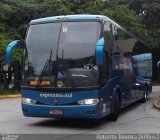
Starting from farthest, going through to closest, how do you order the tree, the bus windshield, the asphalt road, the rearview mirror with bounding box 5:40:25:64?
the tree → the rearview mirror with bounding box 5:40:25:64 → the bus windshield → the asphalt road

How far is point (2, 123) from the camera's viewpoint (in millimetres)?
13273

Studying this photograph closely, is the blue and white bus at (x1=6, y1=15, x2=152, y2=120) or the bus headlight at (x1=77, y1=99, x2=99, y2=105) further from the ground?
the blue and white bus at (x1=6, y1=15, x2=152, y2=120)

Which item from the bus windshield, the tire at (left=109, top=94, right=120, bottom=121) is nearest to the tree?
the tire at (left=109, top=94, right=120, bottom=121)

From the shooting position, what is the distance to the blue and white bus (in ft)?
40.0

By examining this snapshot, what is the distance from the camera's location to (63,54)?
12500 mm

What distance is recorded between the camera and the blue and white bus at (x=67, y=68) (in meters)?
12.2

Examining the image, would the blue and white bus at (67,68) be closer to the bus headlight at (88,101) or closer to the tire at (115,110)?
the bus headlight at (88,101)

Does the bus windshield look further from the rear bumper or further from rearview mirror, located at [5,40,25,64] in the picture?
the rear bumper

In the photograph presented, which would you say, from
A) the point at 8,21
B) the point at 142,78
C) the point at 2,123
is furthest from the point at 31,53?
the point at 8,21

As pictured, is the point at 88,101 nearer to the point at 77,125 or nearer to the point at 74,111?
the point at 74,111

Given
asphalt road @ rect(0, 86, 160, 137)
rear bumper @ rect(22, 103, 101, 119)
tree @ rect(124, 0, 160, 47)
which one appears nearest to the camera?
asphalt road @ rect(0, 86, 160, 137)

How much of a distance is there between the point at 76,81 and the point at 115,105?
237 cm

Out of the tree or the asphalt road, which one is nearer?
the asphalt road

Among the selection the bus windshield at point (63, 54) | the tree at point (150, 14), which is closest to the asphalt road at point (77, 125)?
the bus windshield at point (63, 54)
